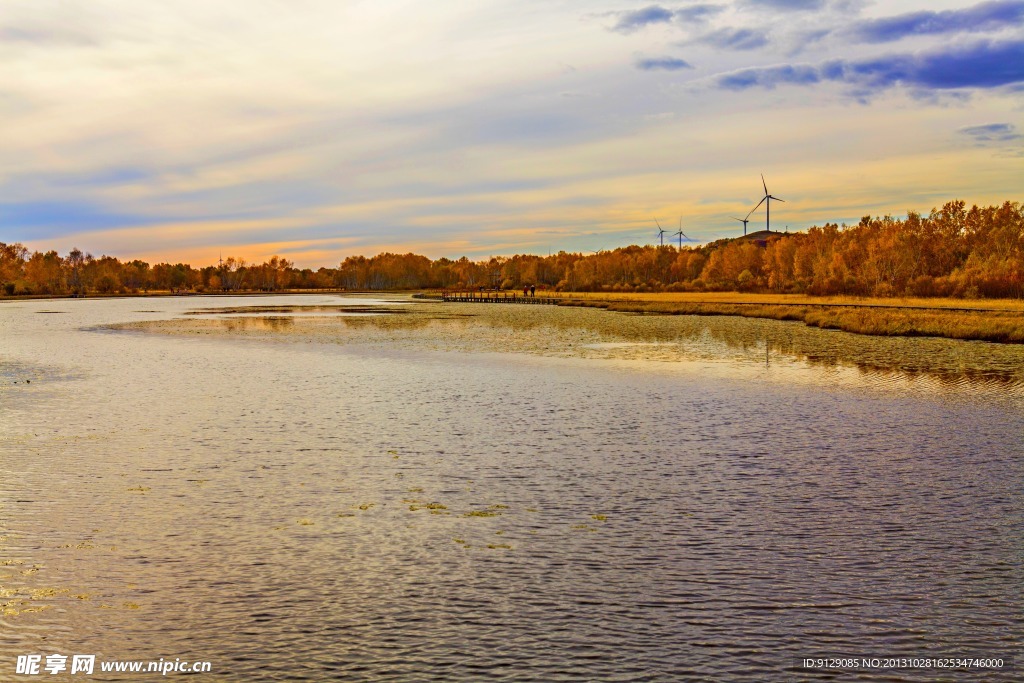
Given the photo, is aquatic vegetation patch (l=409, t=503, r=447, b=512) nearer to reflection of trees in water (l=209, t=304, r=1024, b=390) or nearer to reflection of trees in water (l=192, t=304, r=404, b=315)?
reflection of trees in water (l=209, t=304, r=1024, b=390)

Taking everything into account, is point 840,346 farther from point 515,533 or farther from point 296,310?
point 296,310

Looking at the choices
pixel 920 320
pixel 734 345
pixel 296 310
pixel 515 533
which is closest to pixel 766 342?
pixel 734 345

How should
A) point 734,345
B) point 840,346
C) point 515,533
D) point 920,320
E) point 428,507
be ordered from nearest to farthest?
point 515,533 → point 428,507 → point 840,346 → point 734,345 → point 920,320

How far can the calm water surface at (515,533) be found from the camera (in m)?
9.31

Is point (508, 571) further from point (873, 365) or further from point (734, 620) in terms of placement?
point (873, 365)

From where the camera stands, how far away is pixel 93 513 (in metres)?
14.7

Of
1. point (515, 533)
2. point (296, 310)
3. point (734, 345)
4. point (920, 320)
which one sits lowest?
point (515, 533)

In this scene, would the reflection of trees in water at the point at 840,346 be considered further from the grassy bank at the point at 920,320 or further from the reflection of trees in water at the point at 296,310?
the reflection of trees in water at the point at 296,310

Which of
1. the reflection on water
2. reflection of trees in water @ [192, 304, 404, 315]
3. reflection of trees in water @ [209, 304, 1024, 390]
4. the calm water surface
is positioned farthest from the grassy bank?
reflection of trees in water @ [192, 304, 404, 315]

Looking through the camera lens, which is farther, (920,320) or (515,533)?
(920,320)

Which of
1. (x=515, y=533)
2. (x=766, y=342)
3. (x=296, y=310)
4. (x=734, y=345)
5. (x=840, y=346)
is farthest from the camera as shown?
(x=296, y=310)

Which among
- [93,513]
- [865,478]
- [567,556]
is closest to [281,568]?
[567,556]

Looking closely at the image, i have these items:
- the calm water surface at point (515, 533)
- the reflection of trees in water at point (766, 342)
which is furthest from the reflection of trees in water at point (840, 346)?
the calm water surface at point (515, 533)

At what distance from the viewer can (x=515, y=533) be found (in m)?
13.4
